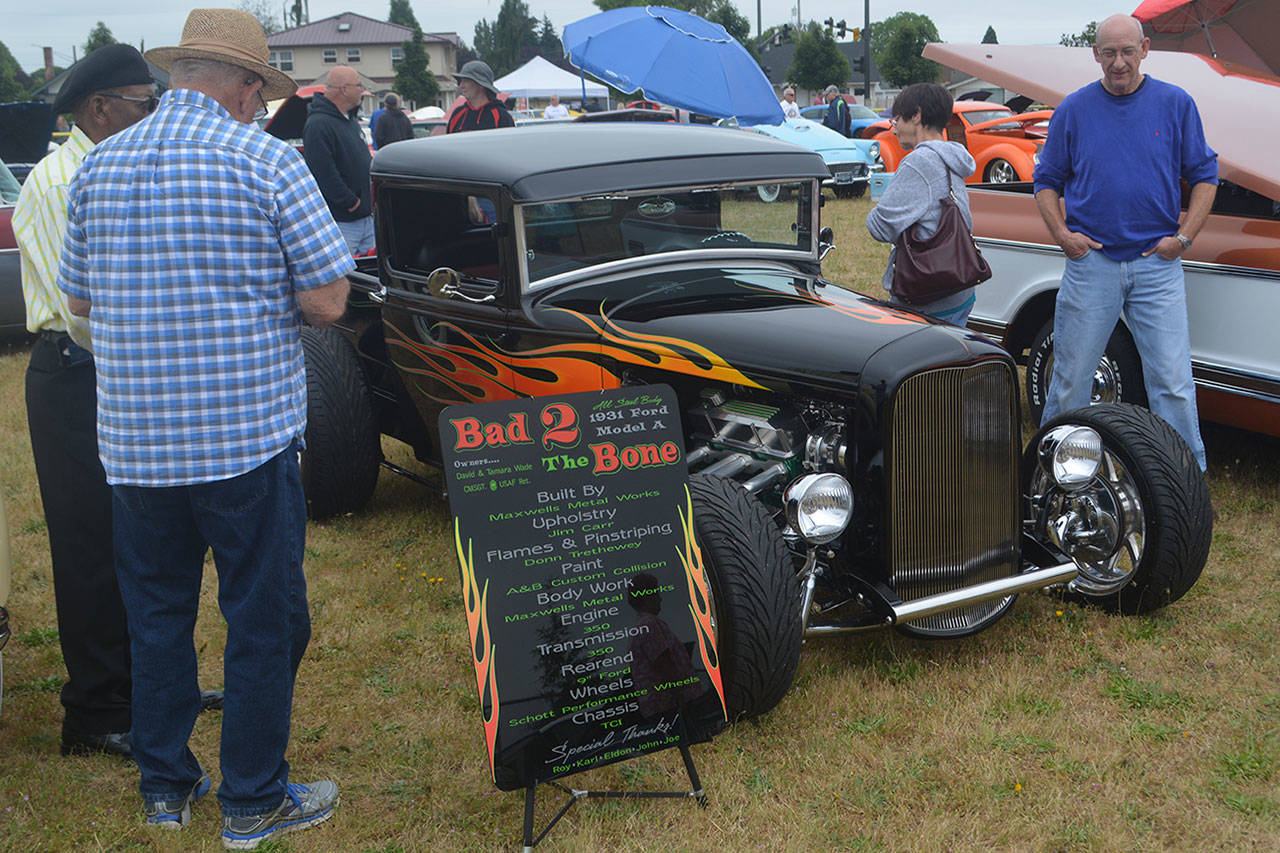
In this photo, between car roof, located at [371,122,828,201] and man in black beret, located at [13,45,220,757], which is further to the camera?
car roof, located at [371,122,828,201]

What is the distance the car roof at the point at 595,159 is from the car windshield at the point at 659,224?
0.07 m

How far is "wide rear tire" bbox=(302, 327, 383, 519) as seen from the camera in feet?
17.1

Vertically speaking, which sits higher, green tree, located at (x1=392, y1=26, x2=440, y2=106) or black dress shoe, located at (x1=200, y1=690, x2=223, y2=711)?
green tree, located at (x1=392, y1=26, x2=440, y2=106)

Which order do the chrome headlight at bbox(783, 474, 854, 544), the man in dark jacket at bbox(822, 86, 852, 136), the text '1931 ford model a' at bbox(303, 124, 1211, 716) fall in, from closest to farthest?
1. the chrome headlight at bbox(783, 474, 854, 544)
2. the text '1931 ford model a' at bbox(303, 124, 1211, 716)
3. the man in dark jacket at bbox(822, 86, 852, 136)

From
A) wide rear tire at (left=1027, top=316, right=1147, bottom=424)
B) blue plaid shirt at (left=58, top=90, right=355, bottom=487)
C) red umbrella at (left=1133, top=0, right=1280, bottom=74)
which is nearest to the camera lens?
blue plaid shirt at (left=58, top=90, right=355, bottom=487)

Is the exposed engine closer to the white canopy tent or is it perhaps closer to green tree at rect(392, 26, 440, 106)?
the white canopy tent

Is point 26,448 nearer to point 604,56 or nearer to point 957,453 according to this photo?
point 957,453

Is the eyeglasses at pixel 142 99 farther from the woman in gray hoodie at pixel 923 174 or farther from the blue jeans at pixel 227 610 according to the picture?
the woman in gray hoodie at pixel 923 174

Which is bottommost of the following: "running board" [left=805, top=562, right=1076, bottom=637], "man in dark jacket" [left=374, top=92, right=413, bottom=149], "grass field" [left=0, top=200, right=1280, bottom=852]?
"grass field" [left=0, top=200, right=1280, bottom=852]

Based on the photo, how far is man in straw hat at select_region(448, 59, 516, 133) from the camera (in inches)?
334

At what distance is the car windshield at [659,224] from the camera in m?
4.25

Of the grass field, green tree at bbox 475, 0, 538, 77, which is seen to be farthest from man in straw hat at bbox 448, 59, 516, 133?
green tree at bbox 475, 0, 538, 77

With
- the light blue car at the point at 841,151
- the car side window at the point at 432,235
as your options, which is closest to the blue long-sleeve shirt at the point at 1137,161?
the car side window at the point at 432,235

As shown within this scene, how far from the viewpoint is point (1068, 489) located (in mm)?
3961
